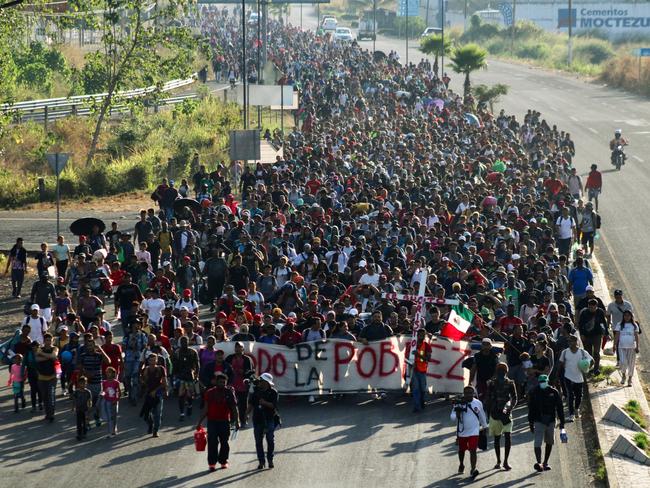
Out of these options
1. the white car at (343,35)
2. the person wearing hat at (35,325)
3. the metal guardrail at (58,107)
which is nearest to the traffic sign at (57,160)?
the person wearing hat at (35,325)

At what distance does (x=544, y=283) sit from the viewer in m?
21.2

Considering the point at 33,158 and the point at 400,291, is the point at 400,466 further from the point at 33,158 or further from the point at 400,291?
the point at 33,158

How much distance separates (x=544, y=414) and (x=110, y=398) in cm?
541

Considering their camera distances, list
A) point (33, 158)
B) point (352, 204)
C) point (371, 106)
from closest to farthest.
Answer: point (352, 204) < point (33, 158) < point (371, 106)

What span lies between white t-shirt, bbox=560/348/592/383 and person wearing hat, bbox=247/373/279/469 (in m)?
4.27

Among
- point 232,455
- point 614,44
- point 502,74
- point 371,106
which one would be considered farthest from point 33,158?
point 614,44

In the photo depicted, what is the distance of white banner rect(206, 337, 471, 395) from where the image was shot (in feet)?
62.5

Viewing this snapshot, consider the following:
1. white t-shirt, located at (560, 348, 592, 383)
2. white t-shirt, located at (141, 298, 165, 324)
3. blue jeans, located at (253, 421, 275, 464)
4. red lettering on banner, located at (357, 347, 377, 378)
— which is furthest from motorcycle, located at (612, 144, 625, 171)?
blue jeans, located at (253, 421, 275, 464)

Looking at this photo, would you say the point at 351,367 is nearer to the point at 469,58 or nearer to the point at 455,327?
the point at 455,327

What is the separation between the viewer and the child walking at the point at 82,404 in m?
17.2

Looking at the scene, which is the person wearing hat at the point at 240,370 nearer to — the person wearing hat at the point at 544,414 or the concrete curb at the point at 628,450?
the person wearing hat at the point at 544,414

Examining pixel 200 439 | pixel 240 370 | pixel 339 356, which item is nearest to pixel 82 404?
pixel 200 439

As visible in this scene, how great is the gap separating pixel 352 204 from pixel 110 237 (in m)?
5.81

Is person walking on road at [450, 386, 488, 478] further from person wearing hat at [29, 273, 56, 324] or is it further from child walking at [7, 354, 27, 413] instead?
person wearing hat at [29, 273, 56, 324]
